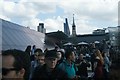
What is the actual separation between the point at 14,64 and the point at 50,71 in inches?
96.8

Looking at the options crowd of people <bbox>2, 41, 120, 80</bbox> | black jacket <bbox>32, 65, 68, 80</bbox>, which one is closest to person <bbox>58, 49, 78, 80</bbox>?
crowd of people <bbox>2, 41, 120, 80</bbox>

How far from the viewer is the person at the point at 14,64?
346 centimetres

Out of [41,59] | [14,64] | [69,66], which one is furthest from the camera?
[69,66]

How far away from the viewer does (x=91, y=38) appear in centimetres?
5806

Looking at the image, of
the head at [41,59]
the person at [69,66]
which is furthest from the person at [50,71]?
the person at [69,66]

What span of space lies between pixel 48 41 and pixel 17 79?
1250 inches

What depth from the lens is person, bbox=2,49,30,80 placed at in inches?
136

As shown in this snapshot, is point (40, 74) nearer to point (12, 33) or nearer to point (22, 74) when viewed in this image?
point (22, 74)

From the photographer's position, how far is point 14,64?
136 inches

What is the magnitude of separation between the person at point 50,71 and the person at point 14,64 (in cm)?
203

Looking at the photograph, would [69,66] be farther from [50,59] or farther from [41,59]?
[50,59]

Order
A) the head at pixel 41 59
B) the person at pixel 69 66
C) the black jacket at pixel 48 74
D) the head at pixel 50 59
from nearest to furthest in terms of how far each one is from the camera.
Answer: the black jacket at pixel 48 74, the head at pixel 50 59, the head at pixel 41 59, the person at pixel 69 66

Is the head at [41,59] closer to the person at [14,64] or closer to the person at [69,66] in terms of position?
the person at [69,66]

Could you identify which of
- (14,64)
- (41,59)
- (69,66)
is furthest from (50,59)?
(14,64)
